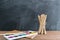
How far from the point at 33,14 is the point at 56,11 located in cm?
31

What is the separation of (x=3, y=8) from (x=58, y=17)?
75 cm

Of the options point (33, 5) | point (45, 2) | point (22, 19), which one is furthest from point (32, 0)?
point (22, 19)

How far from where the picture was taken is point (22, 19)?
5.58 ft

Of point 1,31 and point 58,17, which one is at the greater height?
point 58,17

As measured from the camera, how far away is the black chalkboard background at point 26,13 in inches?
66.1

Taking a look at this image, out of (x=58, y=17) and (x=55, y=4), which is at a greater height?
(x=55, y=4)

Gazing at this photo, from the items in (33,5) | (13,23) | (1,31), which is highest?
(33,5)

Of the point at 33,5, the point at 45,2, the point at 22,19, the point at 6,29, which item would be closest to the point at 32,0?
the point at 33,5

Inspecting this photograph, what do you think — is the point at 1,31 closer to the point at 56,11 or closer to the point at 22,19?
the point at 22,19

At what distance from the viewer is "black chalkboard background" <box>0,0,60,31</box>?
168cm

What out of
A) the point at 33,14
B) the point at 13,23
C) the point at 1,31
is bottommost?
the point at 1,31

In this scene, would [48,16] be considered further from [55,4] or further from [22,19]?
[22,19]

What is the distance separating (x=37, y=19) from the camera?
1701 millimetres

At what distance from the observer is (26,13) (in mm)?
1698
